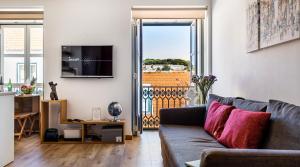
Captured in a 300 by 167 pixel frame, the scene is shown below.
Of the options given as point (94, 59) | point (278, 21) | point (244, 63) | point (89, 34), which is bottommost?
point (244, 63)

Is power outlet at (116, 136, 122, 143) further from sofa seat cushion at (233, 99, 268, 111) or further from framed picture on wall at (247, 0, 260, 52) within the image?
framed picture on wall at (247, 0, 260, 52)

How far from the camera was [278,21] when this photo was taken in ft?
8.06

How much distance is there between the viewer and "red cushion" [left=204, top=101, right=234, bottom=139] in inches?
109

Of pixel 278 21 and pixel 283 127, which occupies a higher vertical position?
pixel 278 21

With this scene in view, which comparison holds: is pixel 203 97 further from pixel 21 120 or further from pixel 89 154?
pixel 21 120

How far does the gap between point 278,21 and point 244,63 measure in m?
0.96

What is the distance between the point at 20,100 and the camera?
5.71 metres

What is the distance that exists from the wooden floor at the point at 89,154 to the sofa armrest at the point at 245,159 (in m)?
2.19

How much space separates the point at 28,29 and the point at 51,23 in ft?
4.70

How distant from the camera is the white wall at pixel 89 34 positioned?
16.8 feet

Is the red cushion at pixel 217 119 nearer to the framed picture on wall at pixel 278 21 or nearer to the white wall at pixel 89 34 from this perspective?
the framed picture on wall at pixel 278 21

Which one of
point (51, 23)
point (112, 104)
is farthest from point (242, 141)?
point (51, 23)

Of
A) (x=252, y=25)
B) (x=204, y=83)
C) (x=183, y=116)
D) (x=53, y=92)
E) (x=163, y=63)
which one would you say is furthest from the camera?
(x=163, y=63)

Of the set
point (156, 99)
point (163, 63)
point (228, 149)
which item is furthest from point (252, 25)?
point (163, 63)
